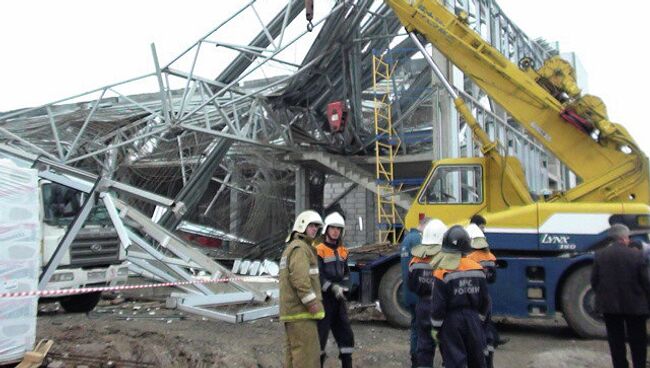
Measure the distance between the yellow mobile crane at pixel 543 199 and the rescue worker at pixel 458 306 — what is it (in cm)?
402

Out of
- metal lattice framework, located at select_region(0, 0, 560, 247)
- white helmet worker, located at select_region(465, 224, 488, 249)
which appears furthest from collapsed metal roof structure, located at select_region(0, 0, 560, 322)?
white helmet worker, located at select_region(465, 224, 488, 249)

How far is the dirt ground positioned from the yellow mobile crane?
798mm

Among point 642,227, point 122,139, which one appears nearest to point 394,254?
point 642,227

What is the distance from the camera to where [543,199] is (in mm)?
8789

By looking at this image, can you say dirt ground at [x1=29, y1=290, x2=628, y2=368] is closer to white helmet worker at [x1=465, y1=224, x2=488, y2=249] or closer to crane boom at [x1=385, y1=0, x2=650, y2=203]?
white helmet worker at [x1=465, y1=224, x2=488, y2=249]

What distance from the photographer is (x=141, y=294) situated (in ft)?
40.0

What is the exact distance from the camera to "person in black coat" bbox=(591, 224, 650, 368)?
17.8ft

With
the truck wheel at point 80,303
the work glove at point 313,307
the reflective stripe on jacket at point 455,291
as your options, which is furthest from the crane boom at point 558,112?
the truck wheel at point 80,303

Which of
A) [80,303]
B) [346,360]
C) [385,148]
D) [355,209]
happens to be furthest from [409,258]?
[355,209]

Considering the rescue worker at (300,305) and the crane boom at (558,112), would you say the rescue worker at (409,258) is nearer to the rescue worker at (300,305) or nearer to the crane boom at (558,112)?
the rescue worker at (300,305)

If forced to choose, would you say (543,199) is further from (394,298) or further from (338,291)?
(338,291)

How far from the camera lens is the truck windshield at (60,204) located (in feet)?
32.0

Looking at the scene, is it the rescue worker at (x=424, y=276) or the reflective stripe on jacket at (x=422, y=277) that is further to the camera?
the reflective stripe on jacket at (x=422, y=277)

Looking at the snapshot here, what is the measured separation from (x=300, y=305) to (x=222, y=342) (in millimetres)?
2850
